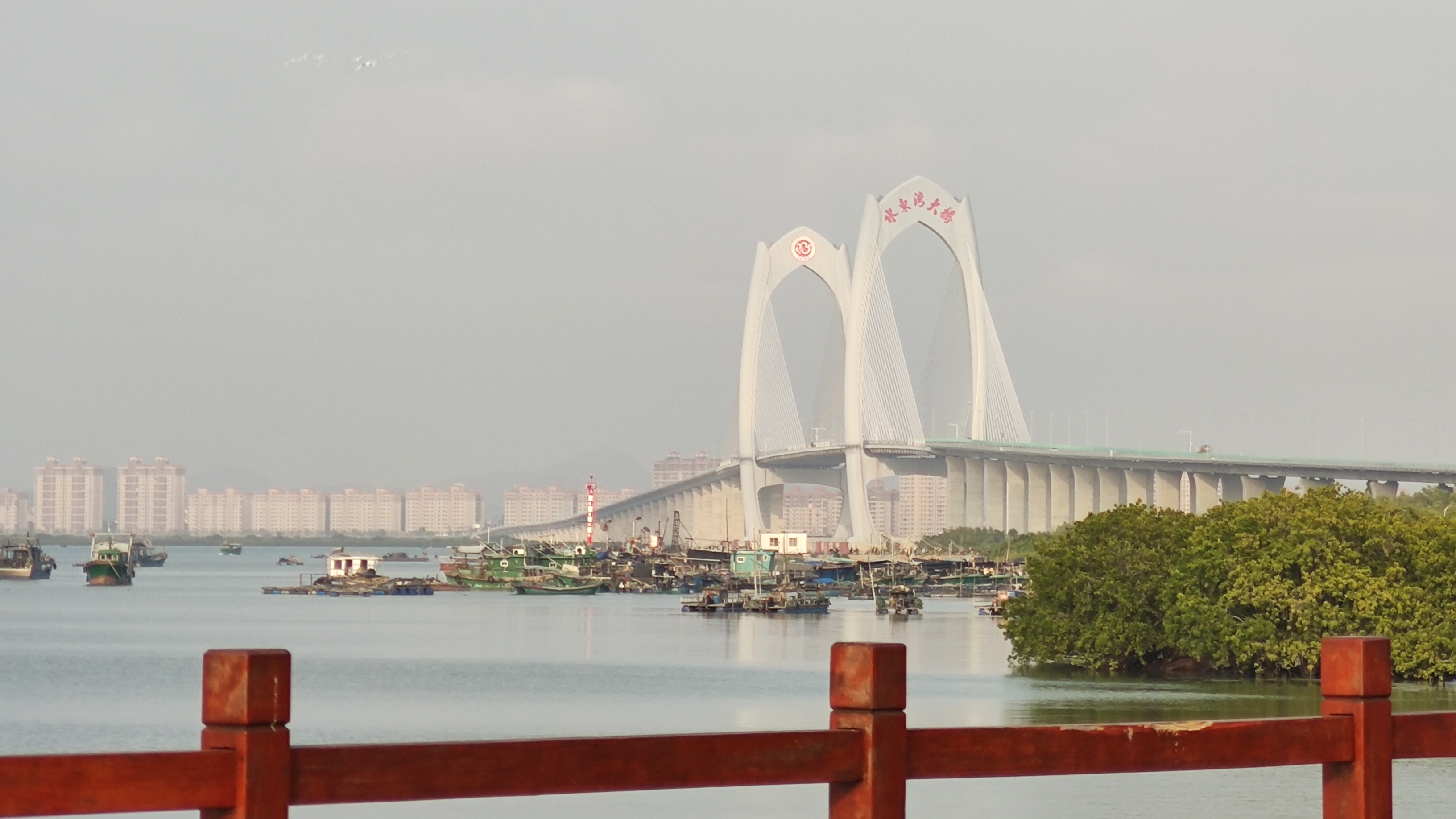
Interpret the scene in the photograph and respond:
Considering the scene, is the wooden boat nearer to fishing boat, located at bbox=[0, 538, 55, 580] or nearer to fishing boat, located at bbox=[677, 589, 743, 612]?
fishing boat, located at bbox=[677, 589, 743, 612]

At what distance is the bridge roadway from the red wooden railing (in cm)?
9604

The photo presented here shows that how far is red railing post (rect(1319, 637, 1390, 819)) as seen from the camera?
15.7 feet

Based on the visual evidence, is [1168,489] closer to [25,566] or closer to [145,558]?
[25,566]

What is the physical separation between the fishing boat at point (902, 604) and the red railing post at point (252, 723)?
268 ft

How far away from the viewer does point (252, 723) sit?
364 cm

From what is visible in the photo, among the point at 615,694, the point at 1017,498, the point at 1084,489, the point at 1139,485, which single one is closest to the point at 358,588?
the point at 1017,498

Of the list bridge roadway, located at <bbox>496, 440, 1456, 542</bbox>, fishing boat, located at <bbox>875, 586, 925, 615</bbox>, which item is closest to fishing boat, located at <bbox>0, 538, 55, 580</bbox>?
bridge roadway, located at <bbox>496, 440, 1456, 542</bbox>

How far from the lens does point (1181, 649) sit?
144ft

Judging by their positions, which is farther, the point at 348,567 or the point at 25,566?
the point at 25,566

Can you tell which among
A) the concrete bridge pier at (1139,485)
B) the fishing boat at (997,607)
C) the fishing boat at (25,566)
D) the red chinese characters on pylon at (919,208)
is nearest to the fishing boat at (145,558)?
the fishing boat at (25,566)

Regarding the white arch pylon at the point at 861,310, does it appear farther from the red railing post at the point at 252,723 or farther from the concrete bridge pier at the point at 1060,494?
the red railing post at the point at 252,723

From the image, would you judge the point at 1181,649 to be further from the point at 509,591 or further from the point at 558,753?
the point at 509,591

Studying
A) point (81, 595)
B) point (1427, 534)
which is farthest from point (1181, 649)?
point (81, 595)

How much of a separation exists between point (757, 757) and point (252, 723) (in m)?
1.03
